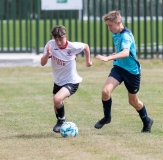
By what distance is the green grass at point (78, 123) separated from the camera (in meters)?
7.27

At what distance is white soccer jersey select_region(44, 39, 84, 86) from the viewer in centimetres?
852

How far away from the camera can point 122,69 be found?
27.8 feet

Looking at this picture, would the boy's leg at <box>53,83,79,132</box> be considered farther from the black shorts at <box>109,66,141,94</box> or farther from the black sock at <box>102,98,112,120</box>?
Result: the black shorts at <box>109,66,141,94</box>

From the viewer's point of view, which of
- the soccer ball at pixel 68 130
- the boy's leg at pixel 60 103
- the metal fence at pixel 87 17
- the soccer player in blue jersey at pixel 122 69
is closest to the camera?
the soccer ball at pixel 68 130

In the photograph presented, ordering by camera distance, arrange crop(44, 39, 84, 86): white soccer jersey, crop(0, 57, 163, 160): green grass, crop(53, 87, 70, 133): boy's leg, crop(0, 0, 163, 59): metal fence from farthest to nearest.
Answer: crop(0, 0, 163, 59): metal fence, crop(44, 39, 84, 86): white soccer jersey, crop(53, 87, 70, 133): boy's leg, crop(0, 57, 163, 160): green grass

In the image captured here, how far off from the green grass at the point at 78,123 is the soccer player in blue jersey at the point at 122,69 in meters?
0.31

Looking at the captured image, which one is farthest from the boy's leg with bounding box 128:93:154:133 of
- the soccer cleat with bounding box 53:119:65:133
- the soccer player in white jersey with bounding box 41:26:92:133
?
the soccer cleat with bounding box 53:119:65:133

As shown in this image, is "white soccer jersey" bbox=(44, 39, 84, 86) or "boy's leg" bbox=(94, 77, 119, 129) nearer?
"boy's leg" bbox=(94, 77, 119, 129)

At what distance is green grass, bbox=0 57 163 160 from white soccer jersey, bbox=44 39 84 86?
0.75 meters

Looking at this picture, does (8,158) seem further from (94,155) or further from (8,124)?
(8,124)

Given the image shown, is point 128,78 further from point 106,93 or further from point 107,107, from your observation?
point 107,107

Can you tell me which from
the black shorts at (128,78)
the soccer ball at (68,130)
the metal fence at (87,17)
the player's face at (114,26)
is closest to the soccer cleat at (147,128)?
the black shorts at (128,78)

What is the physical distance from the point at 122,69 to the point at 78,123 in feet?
4.36

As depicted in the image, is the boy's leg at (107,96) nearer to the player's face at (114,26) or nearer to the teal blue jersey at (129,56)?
the teal blue jersey at (129,56)
